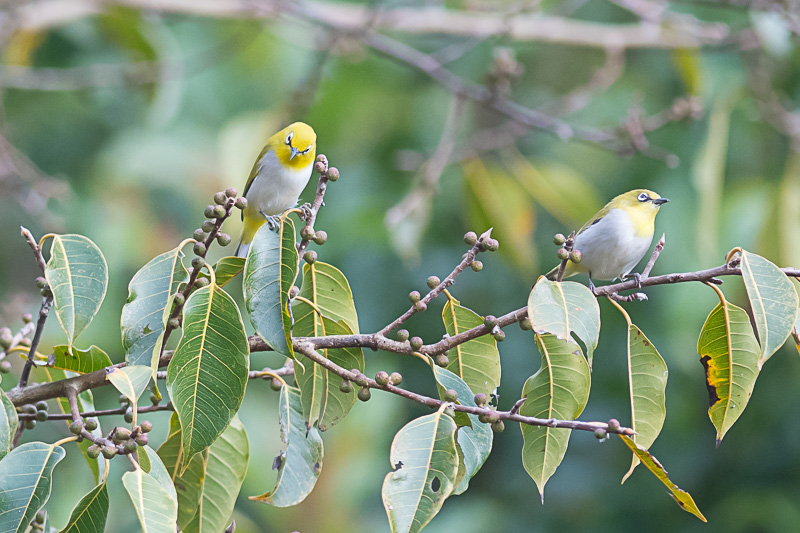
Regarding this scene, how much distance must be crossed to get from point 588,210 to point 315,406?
266cm

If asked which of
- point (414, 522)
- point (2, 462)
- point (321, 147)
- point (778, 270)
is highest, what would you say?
point (778, 270)

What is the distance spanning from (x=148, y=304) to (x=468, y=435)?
0.60 m

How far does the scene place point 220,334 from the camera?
1.32m

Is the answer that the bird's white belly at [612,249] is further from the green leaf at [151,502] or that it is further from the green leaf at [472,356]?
the green leaf at [151,502]

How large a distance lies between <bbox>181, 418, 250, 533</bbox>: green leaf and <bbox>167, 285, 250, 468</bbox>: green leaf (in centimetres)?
37

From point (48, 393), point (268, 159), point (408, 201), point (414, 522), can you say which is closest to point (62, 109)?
point (408, 201)

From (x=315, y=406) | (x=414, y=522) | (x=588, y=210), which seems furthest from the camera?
(x=588, y=210)

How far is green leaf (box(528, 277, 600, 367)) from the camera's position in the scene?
132cm

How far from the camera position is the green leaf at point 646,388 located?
4.91 ft

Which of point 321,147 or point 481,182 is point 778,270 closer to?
point 481,182

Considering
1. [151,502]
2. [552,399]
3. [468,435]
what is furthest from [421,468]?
[151,502]

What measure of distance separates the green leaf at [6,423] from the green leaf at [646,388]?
1.05m

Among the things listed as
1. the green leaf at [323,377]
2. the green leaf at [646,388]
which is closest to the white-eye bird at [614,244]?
the green leaf at [646,388]

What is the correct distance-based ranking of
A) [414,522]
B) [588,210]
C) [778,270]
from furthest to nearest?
1. [588,210]
2. [778,270]
3. [414,522]
